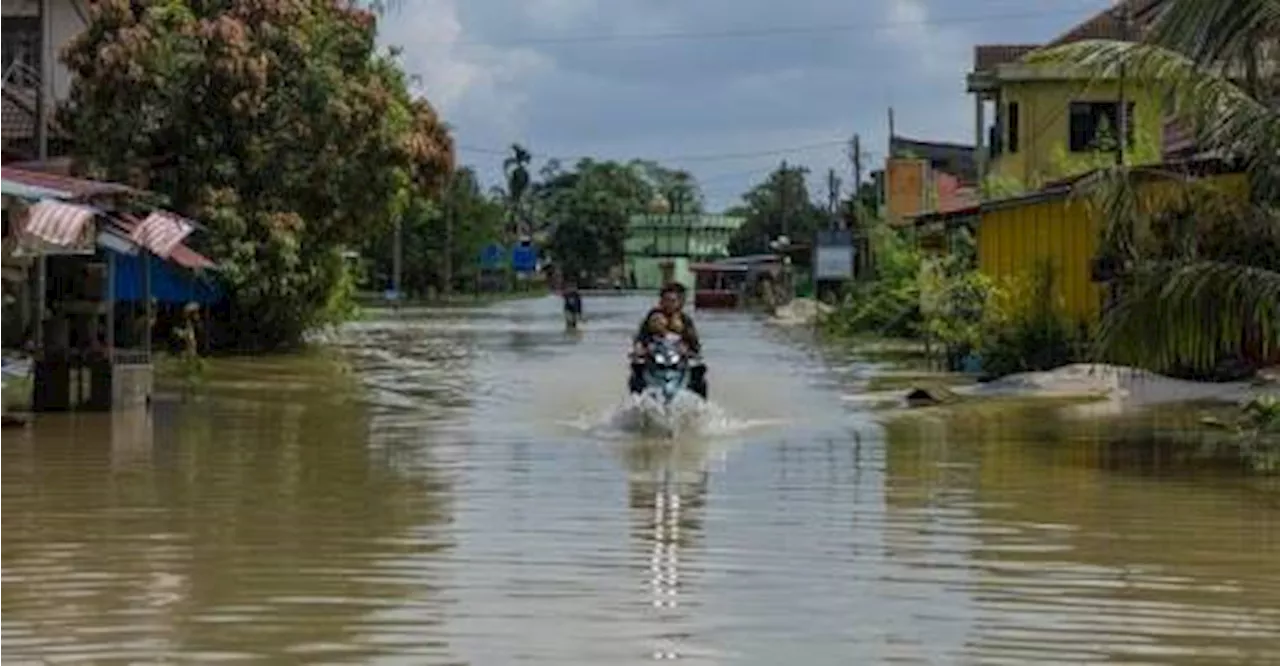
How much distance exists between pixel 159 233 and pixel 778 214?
405ft

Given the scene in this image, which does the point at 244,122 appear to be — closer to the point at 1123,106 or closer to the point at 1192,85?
the point at 1123,106

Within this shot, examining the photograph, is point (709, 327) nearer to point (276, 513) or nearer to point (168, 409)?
point (168, 409)

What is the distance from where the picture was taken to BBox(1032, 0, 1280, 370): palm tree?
17250 millimetres

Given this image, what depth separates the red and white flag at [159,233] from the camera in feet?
75.6

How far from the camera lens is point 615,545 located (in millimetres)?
12156

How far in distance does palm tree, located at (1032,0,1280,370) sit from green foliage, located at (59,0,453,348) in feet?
73.2

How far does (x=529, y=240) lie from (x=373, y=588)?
140 meters

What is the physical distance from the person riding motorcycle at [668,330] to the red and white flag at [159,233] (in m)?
5.78

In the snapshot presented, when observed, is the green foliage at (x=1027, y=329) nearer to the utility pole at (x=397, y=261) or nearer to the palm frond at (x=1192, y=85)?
the palm frond at (x=1192, y=85)

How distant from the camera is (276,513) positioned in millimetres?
13688

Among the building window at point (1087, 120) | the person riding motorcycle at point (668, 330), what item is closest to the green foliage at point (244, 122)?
the person riding motorcycle at point (668, 330)

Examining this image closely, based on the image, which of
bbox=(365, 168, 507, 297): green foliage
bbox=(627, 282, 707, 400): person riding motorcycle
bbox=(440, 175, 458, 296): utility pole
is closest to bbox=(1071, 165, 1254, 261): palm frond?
bbox=(627, 282, 707, 400): person riding motorcycle

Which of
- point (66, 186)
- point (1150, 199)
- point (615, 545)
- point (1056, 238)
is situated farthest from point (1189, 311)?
point (1056, 238)

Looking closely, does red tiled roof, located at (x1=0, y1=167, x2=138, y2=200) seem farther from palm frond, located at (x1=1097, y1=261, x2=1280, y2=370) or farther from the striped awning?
palm frond, located at (x1=1097, y1=261, x2=1280, y2=370)
